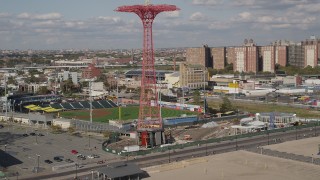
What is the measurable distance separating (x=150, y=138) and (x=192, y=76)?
44.9 m

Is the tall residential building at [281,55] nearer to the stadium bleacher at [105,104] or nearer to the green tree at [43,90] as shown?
the green tree at [43,90]

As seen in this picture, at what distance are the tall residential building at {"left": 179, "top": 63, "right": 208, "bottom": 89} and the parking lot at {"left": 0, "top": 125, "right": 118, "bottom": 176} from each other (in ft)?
123

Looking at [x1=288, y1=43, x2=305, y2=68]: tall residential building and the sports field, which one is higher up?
[x1=288, y1=43, x2=305, y2=68]: tall residential building

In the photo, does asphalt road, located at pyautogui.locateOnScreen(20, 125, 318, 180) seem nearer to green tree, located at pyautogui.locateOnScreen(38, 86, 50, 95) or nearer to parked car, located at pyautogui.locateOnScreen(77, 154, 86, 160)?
parked car, located at pyautogui.locateOnScreen(77, 154, 86, 160)

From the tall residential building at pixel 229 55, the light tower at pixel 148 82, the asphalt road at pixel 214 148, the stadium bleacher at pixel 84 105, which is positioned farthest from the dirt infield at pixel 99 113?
the tall residential building at pixel 229 55

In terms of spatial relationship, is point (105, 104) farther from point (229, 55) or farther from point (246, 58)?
point (229, 55)

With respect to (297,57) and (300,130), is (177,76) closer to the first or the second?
(297,57)

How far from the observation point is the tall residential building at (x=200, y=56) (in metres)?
99.3

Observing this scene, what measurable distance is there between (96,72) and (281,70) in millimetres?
37169

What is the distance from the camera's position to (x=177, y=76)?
7744cm

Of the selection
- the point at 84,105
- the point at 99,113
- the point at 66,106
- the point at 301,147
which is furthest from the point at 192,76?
the point at 301,147

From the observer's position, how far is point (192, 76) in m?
75.3

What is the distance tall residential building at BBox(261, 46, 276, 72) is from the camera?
91.6 meters

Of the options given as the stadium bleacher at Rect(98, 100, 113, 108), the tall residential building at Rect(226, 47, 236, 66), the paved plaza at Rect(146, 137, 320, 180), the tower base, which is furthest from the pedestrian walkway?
the tall residential building at Rect(226, 47, 236, 66)
